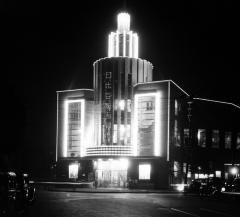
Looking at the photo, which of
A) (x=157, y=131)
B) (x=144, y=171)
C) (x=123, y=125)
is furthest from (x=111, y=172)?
(x=157, y=131)

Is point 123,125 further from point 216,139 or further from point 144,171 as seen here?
point 216,139

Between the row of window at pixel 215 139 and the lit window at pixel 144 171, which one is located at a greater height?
the row of window at pixel 215 139

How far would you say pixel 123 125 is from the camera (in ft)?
195

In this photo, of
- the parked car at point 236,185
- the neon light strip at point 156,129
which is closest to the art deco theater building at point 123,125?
the neon light strip at point 156,129

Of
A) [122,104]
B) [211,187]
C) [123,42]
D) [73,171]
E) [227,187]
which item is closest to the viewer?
[211,187]

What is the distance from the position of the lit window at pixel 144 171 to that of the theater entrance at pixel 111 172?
1.99m

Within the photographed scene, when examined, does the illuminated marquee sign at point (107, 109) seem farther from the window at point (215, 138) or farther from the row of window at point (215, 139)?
the window at point (215, 138)

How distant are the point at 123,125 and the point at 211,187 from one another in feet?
72.1

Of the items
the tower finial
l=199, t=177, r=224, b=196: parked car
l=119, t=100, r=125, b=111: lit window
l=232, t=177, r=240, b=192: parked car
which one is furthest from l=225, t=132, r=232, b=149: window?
l=199, t=177, r=224, b=196: parked car

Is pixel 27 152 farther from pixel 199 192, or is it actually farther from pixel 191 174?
pixel 199 192

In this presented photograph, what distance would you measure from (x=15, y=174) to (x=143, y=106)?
42238mm

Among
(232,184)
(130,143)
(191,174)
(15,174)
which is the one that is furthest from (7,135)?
(191,174)

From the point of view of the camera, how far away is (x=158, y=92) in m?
58.7

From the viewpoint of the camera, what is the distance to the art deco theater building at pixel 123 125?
5812 centimetres
